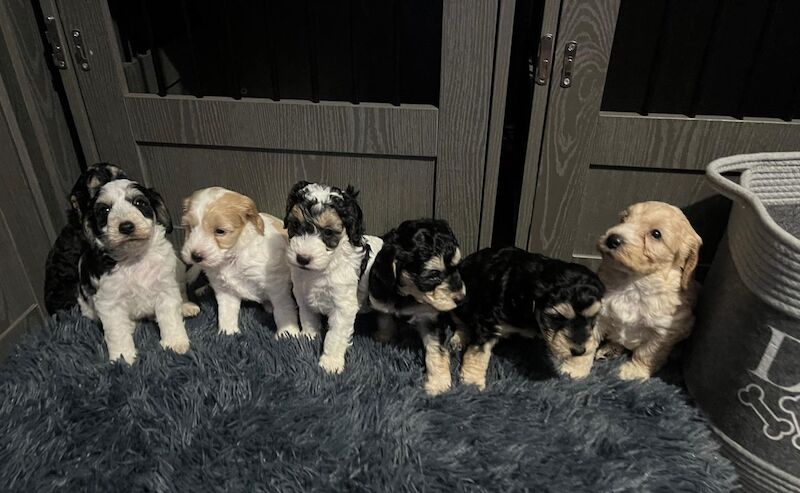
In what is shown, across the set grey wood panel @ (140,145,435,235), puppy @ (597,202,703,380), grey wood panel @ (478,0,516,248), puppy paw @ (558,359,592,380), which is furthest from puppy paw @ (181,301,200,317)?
puppy @ (597,202,703,380)

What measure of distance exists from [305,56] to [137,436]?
2.79m

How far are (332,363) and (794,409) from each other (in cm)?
181

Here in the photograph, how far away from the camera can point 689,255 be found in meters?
2.21

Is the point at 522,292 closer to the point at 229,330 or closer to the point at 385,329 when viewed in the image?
the point at 385,329

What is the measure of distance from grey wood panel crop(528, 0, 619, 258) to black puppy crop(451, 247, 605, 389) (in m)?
0.42

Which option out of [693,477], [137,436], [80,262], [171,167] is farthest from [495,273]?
[80,262]

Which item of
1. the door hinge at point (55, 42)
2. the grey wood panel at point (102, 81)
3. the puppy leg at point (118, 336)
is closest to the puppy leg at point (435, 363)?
the puppy leg at point (118, 336)

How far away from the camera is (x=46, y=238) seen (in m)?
2.74

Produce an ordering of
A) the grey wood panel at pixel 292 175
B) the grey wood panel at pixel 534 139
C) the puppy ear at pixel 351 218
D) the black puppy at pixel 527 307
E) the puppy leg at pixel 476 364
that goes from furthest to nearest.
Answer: the grey wood panel at pixel 292 175 → the puppy leg at pixel 476 364 → the grey wood panel at pixel 534 139 → the puppy ear at pixel 351 218 → the black puppy at pixel 527 307

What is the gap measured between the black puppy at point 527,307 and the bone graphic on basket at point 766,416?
575 millimetres

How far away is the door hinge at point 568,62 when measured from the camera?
2.29 m

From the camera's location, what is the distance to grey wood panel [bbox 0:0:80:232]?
8.02 ft

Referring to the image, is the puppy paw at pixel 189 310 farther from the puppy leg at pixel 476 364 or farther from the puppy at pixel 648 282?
the puppy at pixel 648 282

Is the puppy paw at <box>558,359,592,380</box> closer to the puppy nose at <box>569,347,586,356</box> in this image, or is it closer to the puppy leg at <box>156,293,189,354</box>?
the puppy nose at <box>569,347,586,356</box>
